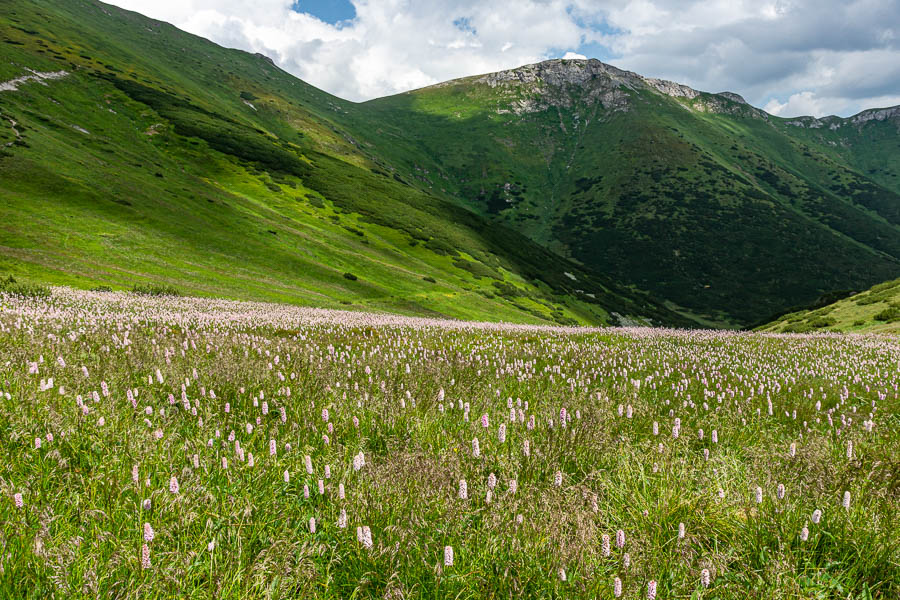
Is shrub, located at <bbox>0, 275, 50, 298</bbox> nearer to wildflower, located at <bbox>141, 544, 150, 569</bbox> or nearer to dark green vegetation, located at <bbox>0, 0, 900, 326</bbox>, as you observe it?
dark green vegetation, located at <bbox>0, 0, 900, 326</bbox>

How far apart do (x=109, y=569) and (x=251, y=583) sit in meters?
0.70

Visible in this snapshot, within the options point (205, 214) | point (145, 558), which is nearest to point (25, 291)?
point (145, 558)

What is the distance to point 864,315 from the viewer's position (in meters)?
29.7

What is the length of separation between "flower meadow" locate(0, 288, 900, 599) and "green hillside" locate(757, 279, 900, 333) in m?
27.1

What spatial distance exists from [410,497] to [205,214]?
7249 cm

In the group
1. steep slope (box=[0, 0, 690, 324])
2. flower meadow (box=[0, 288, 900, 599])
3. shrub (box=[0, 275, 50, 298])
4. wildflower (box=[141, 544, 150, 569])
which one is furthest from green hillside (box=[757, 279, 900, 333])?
shrub (box=[0, 275, 50, 298])

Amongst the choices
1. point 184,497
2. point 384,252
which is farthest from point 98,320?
point 384,252

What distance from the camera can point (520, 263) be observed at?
316 ft

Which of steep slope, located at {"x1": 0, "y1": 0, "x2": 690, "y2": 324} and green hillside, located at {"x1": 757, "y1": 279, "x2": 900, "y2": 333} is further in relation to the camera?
steep slope, located at {"x1": 0, "y1": 0, "x2": 690, "y2": 324}

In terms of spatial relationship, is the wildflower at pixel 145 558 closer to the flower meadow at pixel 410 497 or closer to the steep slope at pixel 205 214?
the flower meadow at pixel 410 497

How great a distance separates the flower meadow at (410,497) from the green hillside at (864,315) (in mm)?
27070

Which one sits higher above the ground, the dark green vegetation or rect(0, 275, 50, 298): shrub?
the dark green vegetation

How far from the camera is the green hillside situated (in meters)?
25.8

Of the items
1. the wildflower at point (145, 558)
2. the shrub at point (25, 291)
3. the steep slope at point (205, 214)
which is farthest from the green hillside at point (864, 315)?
the shrub at point (25, 291)
